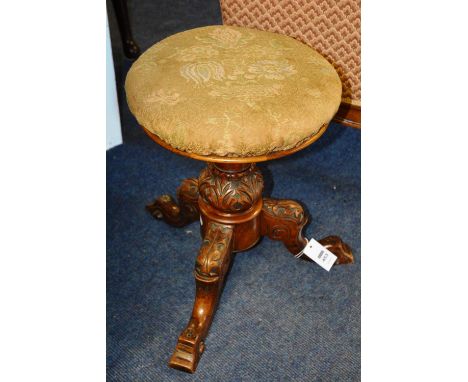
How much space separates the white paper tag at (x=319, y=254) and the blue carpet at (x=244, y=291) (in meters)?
0.02

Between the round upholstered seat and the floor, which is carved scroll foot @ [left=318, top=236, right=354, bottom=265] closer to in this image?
the floor

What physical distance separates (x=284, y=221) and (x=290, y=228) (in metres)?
0.02

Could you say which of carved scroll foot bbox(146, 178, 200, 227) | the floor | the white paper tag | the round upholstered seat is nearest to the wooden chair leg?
the floor

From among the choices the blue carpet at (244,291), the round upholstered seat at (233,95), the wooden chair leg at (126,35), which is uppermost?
the round upholstered seat at (233,95)

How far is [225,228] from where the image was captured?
1226mm

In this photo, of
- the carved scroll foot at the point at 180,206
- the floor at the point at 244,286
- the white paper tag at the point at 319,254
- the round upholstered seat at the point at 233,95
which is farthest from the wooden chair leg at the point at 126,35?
the white paper tag at the point at 319,254

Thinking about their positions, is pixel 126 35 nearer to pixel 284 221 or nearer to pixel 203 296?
pixel 284 221

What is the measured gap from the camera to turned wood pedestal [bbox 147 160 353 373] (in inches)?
45.8

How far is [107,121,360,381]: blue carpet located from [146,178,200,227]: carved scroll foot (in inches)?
1.1

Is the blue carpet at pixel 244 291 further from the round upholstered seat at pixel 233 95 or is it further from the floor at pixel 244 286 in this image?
the round upholstered seat at pixel 233 95

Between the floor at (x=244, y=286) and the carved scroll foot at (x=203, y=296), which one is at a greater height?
the carved scroll foot at (x=203, y=296)

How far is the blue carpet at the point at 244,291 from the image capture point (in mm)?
1156
